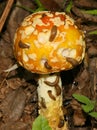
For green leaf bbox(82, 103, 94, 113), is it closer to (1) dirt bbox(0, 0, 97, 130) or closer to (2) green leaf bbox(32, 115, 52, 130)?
(1) dirt bbox(0, 0, 97, 130)

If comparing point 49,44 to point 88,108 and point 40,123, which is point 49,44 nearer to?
point 40,123

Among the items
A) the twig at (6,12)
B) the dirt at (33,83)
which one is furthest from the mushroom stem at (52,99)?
the twig at (6,12)

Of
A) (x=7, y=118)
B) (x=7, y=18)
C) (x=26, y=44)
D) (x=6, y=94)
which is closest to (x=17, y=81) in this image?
(x=6, y=94)

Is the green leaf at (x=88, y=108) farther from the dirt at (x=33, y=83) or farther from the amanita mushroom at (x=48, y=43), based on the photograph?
the amanita mushroom at (x=48, y=43)

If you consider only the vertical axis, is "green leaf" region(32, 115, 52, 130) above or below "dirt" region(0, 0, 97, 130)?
above

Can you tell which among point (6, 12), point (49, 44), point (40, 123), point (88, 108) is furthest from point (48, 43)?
point (6, 12)

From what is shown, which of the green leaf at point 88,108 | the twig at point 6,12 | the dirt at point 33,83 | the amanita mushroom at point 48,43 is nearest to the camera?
the amanita mushroom at point 48,43

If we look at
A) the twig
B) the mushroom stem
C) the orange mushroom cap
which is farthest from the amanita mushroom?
the twig
